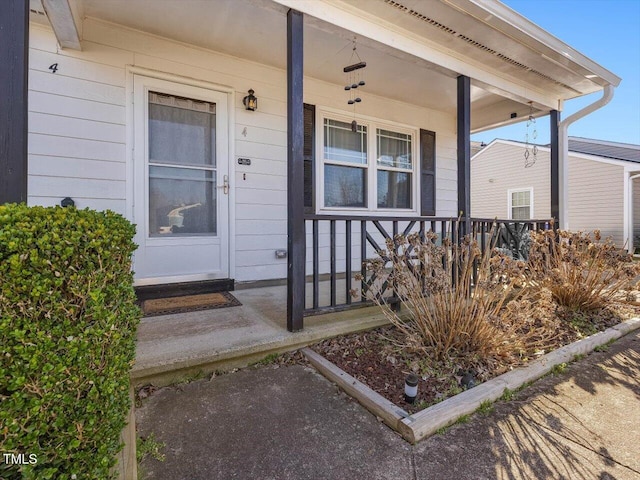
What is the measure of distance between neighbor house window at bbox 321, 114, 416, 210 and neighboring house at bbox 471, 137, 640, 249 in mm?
7078

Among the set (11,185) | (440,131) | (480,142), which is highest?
(480,142)

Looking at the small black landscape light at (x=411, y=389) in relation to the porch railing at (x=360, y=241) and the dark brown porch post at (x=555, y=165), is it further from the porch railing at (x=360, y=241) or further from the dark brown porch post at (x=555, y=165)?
the dark brown porch post at (x=555, y=165)

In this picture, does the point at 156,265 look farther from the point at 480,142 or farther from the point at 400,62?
the point at 480,142

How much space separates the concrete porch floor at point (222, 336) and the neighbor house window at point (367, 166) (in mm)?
2017

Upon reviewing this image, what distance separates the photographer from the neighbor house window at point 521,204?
1174 cm

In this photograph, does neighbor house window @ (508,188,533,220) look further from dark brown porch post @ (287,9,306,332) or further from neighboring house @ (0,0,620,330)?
dark brown porch post @ (287,9,306,332)

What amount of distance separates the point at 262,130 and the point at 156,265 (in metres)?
1.95

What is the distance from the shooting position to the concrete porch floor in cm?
203

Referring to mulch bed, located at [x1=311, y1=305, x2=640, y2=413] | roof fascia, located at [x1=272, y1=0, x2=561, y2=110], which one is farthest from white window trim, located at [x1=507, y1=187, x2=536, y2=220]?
mulch bed, located at [x1=311, y1=305, x2=640, y2=413]

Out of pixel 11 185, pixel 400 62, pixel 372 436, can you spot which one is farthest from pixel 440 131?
pixel 11 185

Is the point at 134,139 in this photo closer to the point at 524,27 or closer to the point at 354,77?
the point at 354,77

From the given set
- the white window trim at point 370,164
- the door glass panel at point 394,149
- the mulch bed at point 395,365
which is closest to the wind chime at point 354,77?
the white window trim at point 370,164

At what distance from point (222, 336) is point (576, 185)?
43.1 feet

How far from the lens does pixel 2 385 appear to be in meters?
0.91
